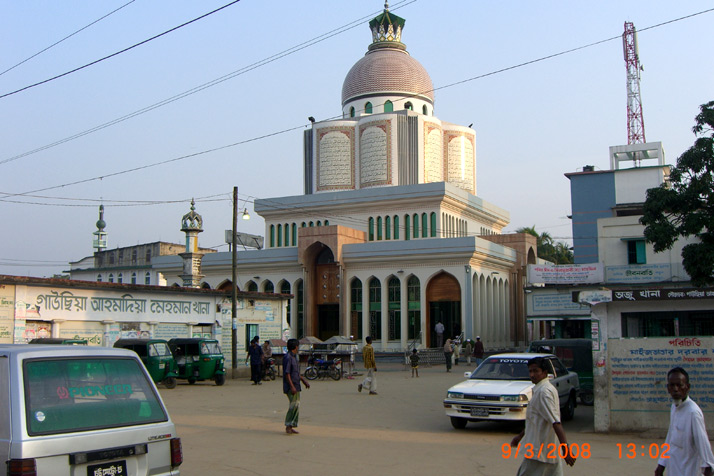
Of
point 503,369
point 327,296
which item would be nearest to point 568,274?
point 327,296

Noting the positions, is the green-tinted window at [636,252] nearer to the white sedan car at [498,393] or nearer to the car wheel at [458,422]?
the white sedan car at [498,393]

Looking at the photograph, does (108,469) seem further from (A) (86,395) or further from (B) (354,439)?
(B) (354,439)

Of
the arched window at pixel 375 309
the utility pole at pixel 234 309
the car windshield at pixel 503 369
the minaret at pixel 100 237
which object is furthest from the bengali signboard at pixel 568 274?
the minaret at pixel 100 237

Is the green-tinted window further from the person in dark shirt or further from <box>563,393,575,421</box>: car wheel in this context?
<box>563,393,575,421</box>: car wheel

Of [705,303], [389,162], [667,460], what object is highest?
[389,162]

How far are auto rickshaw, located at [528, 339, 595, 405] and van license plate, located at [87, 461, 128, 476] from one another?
40.6 feet

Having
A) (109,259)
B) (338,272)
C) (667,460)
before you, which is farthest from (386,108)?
(667,460)

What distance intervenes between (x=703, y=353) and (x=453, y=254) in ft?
87.2

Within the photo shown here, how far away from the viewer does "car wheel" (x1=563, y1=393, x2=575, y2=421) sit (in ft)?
43.8

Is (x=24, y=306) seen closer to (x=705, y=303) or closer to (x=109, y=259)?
(x=705, y=303)

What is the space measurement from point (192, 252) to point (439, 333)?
12914 millimetres

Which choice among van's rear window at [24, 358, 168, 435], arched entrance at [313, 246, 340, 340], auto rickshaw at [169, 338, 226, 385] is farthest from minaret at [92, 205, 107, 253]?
van's rear window at [24, 358, 168, 435]

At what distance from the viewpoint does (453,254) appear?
37719 mm

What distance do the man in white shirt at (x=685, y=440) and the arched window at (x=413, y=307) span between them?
109 feet
